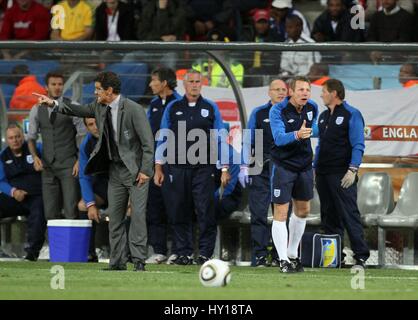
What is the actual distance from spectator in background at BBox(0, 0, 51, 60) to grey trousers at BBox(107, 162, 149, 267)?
626cm

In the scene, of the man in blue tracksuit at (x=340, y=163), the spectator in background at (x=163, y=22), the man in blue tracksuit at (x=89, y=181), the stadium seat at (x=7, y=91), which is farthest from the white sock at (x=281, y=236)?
the spectator in background at (x=163, y=22)

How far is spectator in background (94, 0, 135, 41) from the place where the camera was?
17.3 metres

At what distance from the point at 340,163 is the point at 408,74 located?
150cm

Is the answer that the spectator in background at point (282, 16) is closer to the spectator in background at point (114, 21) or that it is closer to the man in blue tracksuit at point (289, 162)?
the spectator in background at point (114, 21)

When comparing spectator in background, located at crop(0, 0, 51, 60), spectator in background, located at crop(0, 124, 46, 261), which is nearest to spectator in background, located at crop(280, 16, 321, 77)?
spectator in background, located at crop(0, 124, 46, 261)

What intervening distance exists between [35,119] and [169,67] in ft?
5.66

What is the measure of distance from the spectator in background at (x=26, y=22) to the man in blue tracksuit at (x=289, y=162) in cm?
679

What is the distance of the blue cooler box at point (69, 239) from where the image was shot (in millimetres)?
13781

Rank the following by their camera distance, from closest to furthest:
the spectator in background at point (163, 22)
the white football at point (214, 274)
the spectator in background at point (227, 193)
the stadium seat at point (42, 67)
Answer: the white football at point (214, 274) < the spectator in background at point (227, 193) < the stadium seat at point (42, 67) < the spectator in background at point (163, 22)

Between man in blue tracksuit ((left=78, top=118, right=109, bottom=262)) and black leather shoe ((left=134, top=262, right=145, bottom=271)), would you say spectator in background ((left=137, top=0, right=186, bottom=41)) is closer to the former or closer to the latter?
man in blue tracksuit ((left=78, top=118, right=109, bottom=262))

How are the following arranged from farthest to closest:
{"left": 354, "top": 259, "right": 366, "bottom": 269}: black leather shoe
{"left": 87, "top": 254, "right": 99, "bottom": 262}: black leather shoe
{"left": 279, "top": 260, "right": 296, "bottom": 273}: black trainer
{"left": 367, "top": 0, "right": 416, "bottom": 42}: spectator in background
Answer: {"left": 367, "top": 0, "right": 416, "bottom": 42}: spectator in background → {"left": 87, "top": 254, "right": 99, "bottom": 262}: black leather shoe → {"left": 354, "top": 259, "right": 366, "bottom": 269}: black leather shoe → {"left": 279, "top": 260, "right": 296, "bottom": 273}: black trainer

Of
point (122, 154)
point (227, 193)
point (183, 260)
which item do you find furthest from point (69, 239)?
point (122, 154)
